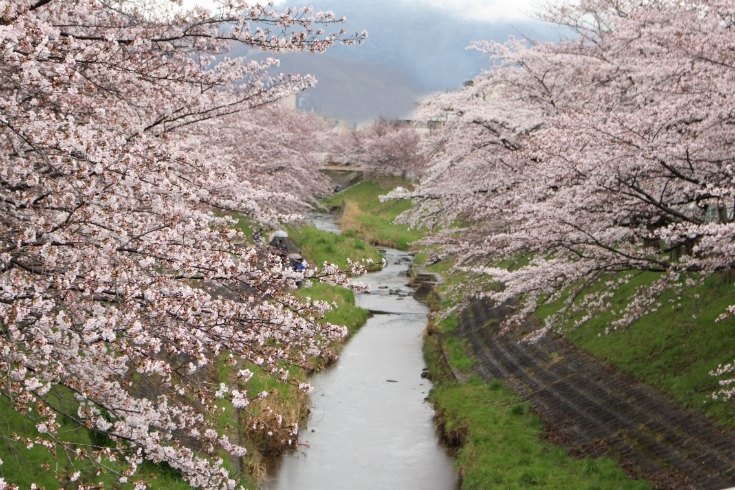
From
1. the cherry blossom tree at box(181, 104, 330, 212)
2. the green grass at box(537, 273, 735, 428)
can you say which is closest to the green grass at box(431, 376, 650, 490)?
the green grass at box(537, 273, 735, 428)

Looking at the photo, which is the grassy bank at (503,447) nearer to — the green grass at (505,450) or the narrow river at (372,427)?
the green grass at (505,450)

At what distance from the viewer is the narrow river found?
44.1 ft

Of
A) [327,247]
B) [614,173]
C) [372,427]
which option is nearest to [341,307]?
[327,247]

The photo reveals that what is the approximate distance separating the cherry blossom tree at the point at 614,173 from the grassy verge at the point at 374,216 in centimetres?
1422

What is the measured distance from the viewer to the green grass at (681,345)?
12.0 m

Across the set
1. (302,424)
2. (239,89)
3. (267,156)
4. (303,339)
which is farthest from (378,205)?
(303,339)

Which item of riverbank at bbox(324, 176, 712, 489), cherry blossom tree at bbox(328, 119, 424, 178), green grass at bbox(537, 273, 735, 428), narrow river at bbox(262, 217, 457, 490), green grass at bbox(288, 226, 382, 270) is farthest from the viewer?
cherry blossom tree at bbox(328, 119, 424, 178)

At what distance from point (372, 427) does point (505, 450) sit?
3.57 m

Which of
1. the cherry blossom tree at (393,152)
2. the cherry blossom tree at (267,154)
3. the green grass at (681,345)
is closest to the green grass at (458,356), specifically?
the green grass at (681,345)

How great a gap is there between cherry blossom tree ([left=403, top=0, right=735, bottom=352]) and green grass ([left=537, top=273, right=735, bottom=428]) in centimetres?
88

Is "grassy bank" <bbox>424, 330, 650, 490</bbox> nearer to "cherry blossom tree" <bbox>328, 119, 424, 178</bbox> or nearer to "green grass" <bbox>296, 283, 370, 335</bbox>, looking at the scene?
"green grass" <bbox>296, 283, 370, 335</bbox>

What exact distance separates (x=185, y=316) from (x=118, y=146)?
4.53 feet

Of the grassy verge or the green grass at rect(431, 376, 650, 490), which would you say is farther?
the grassy verge

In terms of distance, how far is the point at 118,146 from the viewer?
5.68m
